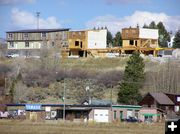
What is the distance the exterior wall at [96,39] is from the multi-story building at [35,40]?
12.0 ft

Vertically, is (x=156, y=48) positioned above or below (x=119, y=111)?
above

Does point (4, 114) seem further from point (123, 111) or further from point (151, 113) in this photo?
point (151, 113)

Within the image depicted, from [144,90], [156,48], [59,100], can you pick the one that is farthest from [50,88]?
[156,48]

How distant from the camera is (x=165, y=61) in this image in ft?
215

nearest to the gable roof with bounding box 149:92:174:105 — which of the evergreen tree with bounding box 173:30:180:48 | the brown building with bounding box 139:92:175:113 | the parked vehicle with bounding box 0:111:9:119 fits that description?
the brown building with bounding box 139:92:175:113

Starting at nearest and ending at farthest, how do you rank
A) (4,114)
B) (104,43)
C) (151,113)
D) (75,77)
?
(4,114) → (151,113) → (75,77) → (104,43)

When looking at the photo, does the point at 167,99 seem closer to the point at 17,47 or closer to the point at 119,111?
the point at 119,111

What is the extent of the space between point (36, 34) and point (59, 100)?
2424 centimetres

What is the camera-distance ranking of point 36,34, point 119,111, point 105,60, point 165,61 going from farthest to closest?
1. point 36,34
2. point 105,60
3. point 165,61
4. point 119,111

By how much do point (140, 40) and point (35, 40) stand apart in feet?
51.1

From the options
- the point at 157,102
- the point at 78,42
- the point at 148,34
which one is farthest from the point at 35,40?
the point at 157,102

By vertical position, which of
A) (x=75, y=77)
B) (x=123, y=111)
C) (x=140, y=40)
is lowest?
(x=123, y=111)

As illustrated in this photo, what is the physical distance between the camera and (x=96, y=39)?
75.5 meters

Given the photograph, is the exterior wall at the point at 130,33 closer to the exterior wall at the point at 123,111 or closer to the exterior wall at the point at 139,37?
the exterior wall at the point at 139,37
